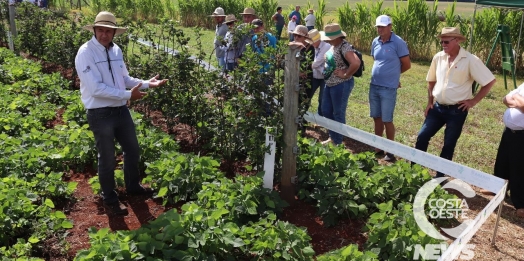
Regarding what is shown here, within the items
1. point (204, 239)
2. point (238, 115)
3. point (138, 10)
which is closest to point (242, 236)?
point (204, 239)

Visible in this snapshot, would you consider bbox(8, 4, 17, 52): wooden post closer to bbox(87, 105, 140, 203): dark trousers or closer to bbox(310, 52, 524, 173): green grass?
bbox(310, 52, 524, 173): green grass

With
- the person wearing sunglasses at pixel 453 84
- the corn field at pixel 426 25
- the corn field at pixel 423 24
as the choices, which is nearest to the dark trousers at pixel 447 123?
the person wearing sunglasses at pixel 453 84

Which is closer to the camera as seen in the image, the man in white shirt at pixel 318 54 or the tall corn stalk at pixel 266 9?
the man in white shirt at pixel 318 54

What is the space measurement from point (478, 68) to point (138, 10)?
2656 cm

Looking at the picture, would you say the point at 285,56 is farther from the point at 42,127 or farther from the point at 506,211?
the point at 42,127

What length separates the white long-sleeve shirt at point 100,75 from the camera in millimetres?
4223

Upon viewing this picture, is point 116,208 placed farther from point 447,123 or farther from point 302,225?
point 447,123

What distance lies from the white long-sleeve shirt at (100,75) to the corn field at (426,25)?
12.6 metres

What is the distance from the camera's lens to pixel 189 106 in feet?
20.0

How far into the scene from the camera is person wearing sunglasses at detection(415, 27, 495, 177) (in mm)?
5145

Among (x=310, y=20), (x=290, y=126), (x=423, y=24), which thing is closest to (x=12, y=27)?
(x=310, y=20)

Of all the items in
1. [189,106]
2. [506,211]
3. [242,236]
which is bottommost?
[506,211]

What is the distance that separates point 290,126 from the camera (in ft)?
15.5

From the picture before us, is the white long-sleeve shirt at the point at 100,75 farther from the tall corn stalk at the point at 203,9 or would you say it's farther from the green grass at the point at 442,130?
the tall corn stalk at the point at 203,9
